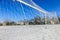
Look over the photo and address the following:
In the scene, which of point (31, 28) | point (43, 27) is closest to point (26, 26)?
point (31, 28)

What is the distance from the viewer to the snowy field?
2.62m

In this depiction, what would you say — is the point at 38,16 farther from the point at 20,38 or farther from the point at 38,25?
the point at 20,38

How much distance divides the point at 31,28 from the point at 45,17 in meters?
0.36

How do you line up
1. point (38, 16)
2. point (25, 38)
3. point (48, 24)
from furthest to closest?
point (38, 16), point (48, 24), point (25, 38)

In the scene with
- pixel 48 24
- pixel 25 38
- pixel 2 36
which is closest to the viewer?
pixel 25 38

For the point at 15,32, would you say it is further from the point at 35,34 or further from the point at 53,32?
the point at 53,32

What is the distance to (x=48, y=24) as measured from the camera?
Result: 301cm

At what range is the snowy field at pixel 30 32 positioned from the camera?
2616 mm

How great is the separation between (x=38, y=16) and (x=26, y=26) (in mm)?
444

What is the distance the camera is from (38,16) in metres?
3.30

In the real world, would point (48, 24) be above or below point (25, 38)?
above

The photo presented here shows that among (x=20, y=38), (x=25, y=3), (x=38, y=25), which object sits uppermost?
(x=25, y=3)

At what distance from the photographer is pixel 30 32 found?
2834mm

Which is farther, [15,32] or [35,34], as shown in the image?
[15,32]
